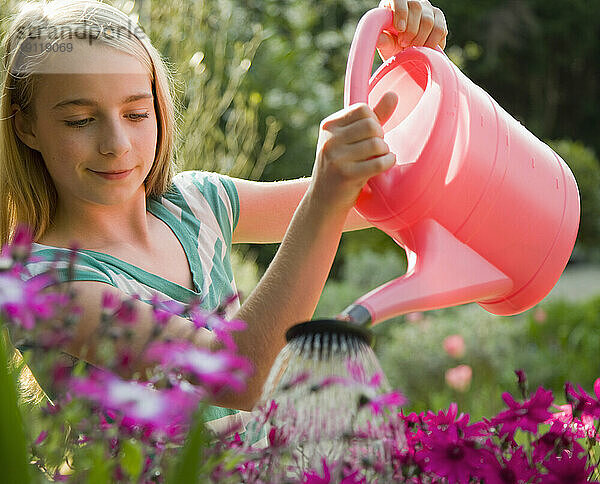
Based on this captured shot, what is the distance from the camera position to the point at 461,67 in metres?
8.96

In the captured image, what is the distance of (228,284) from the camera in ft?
3.95

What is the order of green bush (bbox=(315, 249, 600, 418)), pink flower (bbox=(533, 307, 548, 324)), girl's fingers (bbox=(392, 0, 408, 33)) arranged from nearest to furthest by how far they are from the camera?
girl's fingers (bbox=(392, 0, 408, 33)), green bush (bbox=(315, 249, 600, 418)), pink flower (bbox=(533, 307, 548, 324))

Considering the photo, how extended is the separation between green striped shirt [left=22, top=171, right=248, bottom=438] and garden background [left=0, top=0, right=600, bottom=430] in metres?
1.25

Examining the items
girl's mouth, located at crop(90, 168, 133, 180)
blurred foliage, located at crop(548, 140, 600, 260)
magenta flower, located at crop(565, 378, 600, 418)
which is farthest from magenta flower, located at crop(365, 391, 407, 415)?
blurred foliage, located at crop(548, 140, 600, 260)

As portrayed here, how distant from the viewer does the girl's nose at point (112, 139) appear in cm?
95

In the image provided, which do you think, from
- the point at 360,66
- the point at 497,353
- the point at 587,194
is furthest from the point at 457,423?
the point at 587,194

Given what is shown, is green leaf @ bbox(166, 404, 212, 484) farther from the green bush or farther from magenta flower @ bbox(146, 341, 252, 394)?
the green bush

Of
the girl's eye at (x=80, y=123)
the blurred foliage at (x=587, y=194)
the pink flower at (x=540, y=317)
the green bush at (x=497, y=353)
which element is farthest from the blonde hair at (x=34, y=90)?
the blurred foliage at (x=587, y=194)

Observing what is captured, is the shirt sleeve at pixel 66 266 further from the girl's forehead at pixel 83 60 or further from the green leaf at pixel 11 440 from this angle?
the green leaf at pixel 11 440

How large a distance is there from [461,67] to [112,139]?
846cm

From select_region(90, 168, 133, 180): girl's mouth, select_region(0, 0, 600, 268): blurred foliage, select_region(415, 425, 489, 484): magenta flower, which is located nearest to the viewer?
select_region(415, 425, 489, 484): magenta flower

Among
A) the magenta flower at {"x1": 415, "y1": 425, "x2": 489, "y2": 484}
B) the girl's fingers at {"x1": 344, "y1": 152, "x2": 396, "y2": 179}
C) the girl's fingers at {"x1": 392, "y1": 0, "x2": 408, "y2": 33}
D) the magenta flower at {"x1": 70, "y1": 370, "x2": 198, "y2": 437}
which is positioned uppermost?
the girl's fingers at {"x1": 392, "y1": 0, "x2": 408, "y2": 33}

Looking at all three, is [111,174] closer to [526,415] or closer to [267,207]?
[267,207]

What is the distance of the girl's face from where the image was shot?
0.95 m
